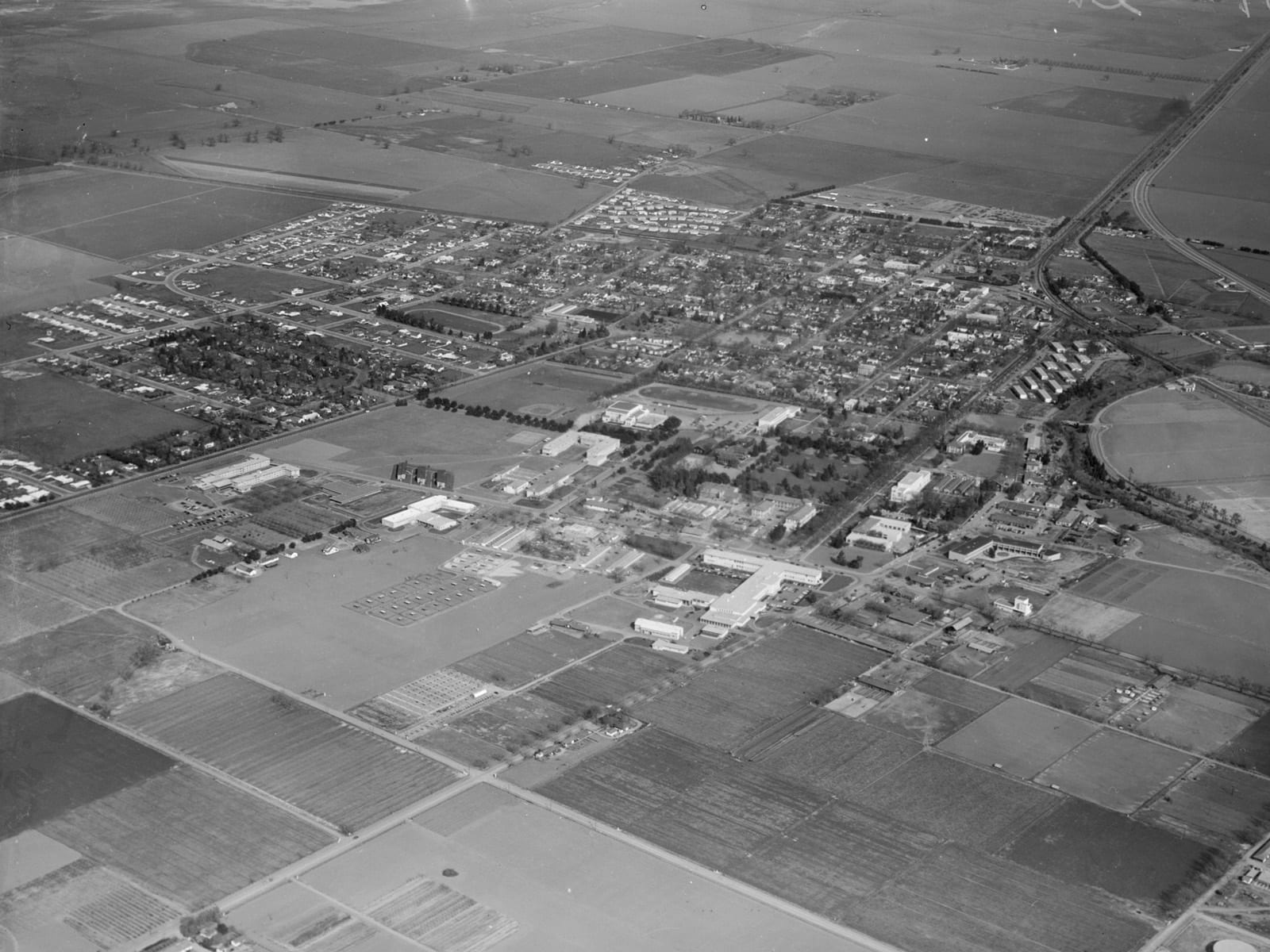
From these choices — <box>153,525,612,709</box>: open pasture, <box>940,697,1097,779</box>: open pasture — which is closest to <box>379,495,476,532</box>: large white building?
<box>153,525,612,709</box>: open pasture

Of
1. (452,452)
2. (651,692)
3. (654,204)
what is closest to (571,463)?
(452,452)

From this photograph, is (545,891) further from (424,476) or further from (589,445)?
(589,445)

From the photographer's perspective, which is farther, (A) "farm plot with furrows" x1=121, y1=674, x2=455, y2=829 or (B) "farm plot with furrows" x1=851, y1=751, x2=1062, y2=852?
(A) "farm plot with furrows" x1=121, y1=674, x2=455, y2=829

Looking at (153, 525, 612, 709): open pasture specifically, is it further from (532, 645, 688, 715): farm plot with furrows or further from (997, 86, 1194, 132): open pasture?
(997, 86, 1194, 132): open pasture

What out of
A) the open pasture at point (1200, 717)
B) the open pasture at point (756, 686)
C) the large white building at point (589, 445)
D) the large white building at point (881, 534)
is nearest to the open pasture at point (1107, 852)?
the open pasture at point (1200, 717)

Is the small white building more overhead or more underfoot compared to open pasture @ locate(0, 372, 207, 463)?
more underfoot

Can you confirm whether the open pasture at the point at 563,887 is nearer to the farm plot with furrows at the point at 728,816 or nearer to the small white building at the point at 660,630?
the farm plot with furrows at the point at 728,816
